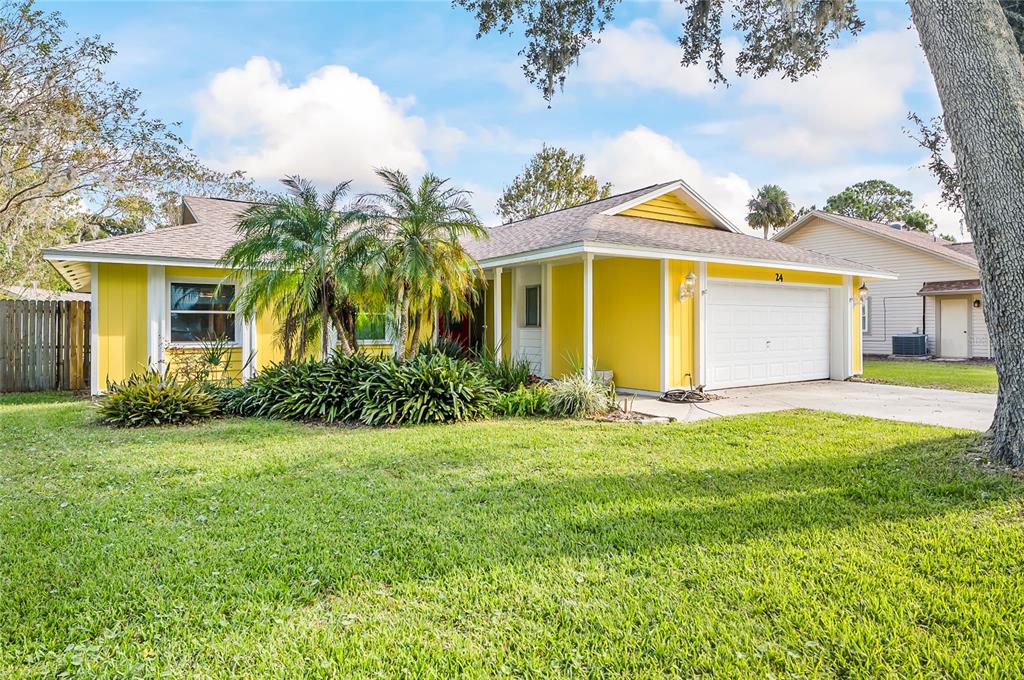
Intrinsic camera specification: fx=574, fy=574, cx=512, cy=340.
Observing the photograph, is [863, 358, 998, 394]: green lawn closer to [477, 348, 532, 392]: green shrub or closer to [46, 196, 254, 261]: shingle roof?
[477, 348, 532, 392]: green shrub

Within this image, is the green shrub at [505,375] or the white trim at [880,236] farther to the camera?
the white trim at [880,236]

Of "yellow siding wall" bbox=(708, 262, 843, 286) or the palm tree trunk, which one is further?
"yellow siding wall" bbox=(708, 262, 843, 286)

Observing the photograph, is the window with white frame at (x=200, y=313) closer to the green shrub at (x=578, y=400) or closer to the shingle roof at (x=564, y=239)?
the shingle roof at (x=564, y=239)

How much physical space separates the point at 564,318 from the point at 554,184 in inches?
889

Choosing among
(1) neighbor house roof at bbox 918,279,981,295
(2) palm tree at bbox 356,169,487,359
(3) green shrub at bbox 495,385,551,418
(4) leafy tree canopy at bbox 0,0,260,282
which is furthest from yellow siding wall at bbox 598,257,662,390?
(4) leafy tree canopy at bbox 0,0,260,282

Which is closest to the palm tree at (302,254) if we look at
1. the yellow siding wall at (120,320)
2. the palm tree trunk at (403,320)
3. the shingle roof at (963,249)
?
the palm tree trunk at (403,320)

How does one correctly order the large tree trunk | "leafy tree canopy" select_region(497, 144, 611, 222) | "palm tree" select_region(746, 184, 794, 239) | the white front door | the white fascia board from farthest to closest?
1. "palm tree" select_region(746, 184, 794, 239)
2. "leafy tree canopy" select_region(497, 144, 611, 222)
3. the white front door
4. the white fascia board
5. the large tree trunk

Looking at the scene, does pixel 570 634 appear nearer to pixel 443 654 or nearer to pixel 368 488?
pixel 443 654

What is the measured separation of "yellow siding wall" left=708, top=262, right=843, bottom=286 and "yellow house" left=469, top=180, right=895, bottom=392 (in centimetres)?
3

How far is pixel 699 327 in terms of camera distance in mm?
11180

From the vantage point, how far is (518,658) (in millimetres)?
2496

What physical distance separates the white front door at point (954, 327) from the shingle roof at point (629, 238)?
10327mm

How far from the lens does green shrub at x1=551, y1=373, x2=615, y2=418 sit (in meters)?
8.51

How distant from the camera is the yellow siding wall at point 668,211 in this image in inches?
513
